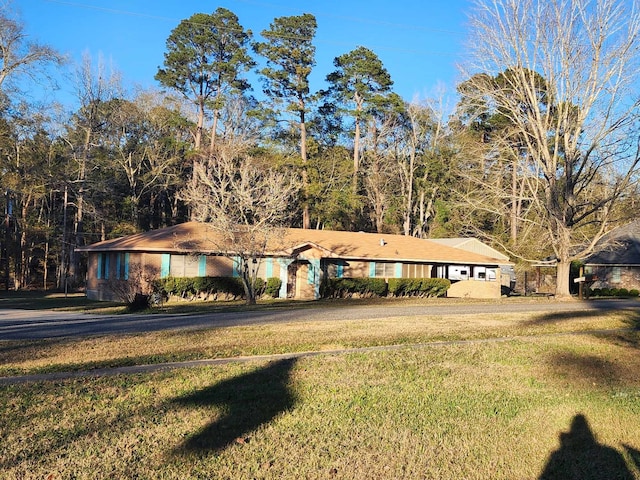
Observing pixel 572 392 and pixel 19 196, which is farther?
pixel 19 196

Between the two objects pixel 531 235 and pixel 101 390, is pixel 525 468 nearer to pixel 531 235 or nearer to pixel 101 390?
pixel 101 390

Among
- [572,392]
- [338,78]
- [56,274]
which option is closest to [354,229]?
[338,78]

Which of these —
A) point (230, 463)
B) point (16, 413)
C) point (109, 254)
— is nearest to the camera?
point (230, 463)

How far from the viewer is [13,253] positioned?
151 feet

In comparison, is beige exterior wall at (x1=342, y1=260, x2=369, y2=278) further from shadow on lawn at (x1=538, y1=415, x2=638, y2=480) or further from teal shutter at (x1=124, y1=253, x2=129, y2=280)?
shadow on lawn at (x1=538, y1=415, x2=638, y2=480)

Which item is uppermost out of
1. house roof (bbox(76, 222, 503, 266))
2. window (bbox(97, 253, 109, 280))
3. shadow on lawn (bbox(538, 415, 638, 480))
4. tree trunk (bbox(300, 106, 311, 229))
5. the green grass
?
tree trunk (bbox(300, 106, 311, 229))

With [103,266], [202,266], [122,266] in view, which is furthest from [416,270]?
[103,266]

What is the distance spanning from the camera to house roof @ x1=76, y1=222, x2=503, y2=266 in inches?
1147

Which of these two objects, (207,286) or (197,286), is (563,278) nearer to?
(207,286)

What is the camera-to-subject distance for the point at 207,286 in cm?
2870

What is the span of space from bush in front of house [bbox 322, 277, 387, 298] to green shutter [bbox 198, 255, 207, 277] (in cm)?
590

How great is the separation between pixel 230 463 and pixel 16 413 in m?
2.47

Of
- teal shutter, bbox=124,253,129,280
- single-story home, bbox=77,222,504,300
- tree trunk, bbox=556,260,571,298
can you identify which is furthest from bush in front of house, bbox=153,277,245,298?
tree trunk, bbox=556,260,571,298

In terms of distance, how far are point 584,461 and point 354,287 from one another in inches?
1046
